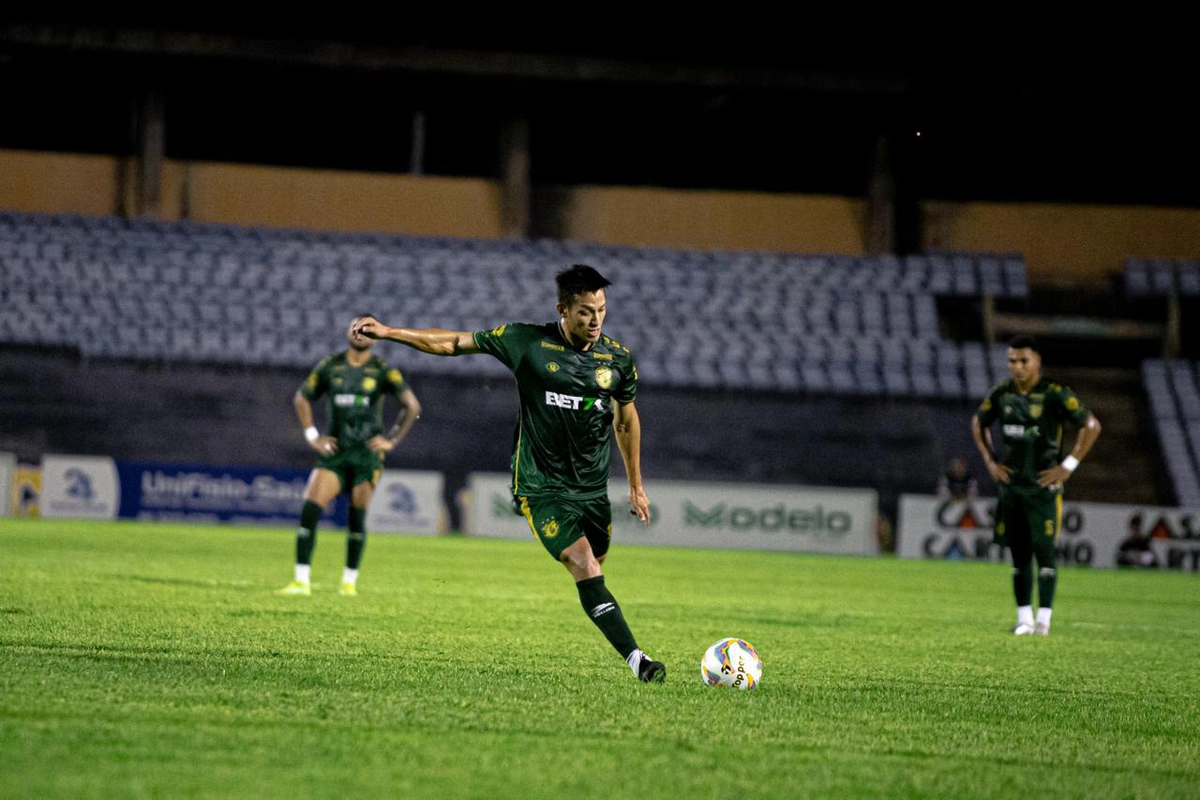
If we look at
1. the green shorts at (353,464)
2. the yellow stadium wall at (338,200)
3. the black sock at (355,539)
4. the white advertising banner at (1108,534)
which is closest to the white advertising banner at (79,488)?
the yellow stadium wall at (338,200)

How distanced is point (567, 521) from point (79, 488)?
1799 centimetres

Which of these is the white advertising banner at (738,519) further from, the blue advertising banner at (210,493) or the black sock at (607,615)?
Answer: the black sock at (607,615)

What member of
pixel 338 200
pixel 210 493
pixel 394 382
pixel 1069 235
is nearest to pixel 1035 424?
pixel 394 382

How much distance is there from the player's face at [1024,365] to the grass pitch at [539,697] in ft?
6.63

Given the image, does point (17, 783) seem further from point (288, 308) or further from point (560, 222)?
point (560, 222)

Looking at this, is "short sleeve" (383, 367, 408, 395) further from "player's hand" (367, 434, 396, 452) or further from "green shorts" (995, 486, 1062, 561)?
"green shorts" (995, 486, 1062, 561)

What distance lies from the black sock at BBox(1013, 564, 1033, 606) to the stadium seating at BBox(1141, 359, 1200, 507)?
16.9m

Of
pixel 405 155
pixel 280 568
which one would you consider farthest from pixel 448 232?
pixel 280 568

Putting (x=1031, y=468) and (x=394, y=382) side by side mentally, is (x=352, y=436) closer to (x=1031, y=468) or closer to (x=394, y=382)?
(x=394, y=382)

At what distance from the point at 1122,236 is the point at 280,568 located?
24.5 m

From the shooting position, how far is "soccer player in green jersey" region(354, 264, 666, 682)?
7562mm

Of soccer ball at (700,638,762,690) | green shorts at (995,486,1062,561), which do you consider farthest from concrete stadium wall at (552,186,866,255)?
soccer ball at (700,638,762,690)

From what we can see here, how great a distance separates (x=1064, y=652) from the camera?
34.3ft

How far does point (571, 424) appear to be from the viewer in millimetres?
7762
